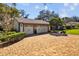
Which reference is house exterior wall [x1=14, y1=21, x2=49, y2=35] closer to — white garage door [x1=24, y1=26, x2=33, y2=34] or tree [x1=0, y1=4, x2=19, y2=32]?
white garage door [x1=24, y1=26, x2=33, y2=34]

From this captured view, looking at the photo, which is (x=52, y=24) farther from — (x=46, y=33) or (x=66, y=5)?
(x=66, y=5)

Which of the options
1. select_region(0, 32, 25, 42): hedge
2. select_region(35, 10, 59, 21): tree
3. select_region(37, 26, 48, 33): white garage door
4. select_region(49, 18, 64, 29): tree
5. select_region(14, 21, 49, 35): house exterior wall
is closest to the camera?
select_region(0, 32, 25, 42): hedge

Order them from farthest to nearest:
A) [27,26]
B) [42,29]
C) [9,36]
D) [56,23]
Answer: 1. [56,23]
2. [42,29]
3. [27,26]
4. [9,36]

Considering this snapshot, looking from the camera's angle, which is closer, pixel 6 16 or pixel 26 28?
pixel 26 28

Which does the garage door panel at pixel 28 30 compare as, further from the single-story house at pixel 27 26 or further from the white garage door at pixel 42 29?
the white garage door at pixel 42 29

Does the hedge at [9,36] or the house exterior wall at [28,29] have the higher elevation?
the house exterior wall at [28,29]

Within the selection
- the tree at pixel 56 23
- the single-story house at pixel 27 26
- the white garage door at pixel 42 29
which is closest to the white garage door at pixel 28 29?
the single-story house at pixel 27 26

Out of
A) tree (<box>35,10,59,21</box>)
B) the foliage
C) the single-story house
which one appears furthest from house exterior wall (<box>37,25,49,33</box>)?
the foliage

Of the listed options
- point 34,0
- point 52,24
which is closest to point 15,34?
point 34,0

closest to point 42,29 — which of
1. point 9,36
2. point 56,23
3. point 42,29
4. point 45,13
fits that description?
point 42,29

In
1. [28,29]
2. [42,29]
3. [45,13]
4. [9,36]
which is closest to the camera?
[9,36]

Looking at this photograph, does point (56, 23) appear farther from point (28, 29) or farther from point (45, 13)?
point (28, 29)

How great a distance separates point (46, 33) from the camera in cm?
1426

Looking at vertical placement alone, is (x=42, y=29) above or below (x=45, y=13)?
below
